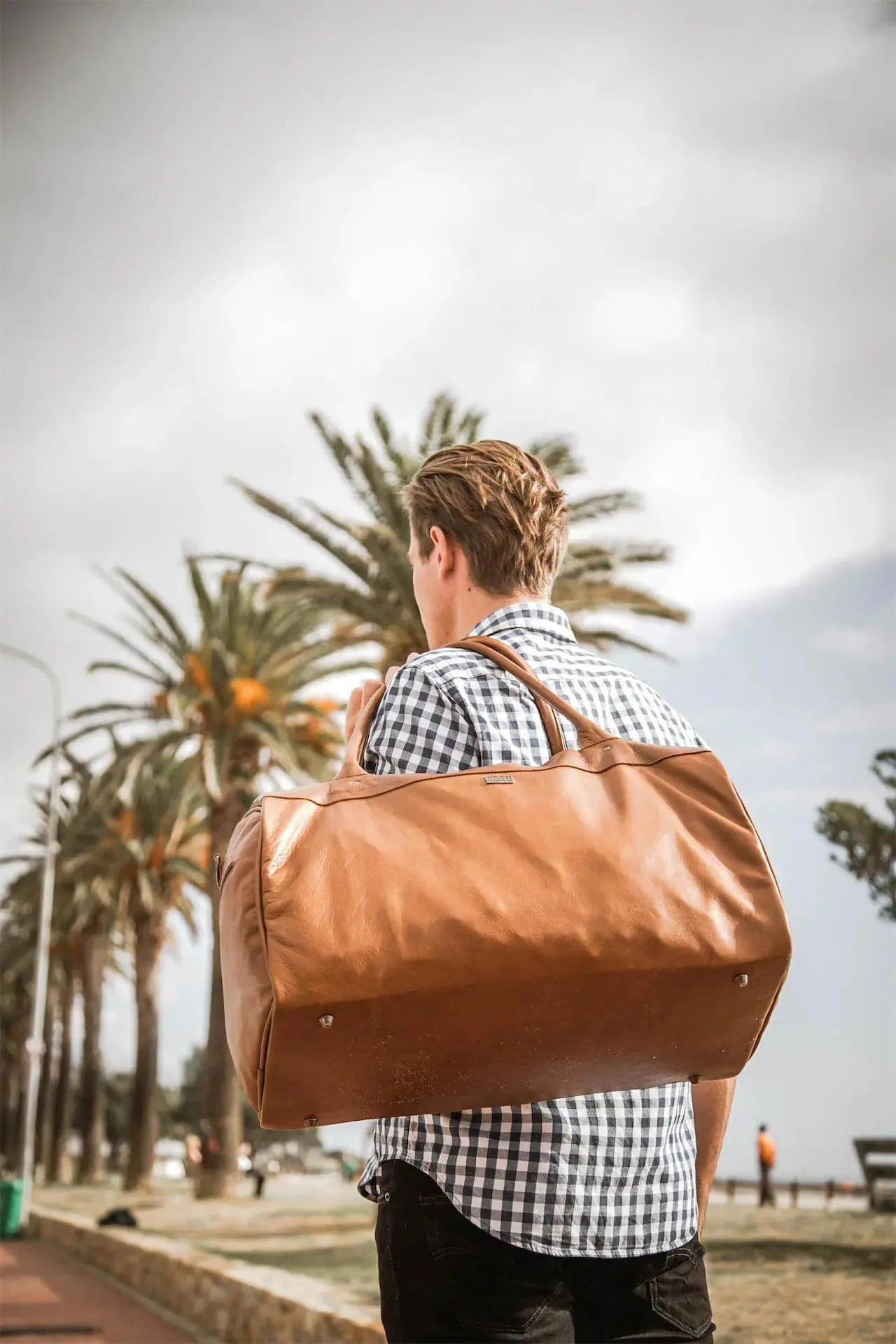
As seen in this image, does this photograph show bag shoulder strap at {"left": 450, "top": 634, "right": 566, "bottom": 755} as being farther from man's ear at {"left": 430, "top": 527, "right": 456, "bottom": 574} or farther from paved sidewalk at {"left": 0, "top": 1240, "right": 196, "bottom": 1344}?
paved sidewalk at {"left": 0, "top": 1240, "right": 196, "bottom": 1344}

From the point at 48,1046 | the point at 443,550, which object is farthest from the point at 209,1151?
the point at 48,1046

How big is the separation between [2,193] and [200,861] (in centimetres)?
2249

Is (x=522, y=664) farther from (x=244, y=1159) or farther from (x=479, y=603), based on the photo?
(x=244, y=1159)

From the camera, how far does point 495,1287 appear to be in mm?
1589

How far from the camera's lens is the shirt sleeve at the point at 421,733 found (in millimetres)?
1762

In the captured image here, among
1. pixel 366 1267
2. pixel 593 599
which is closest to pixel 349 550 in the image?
pixel 593 599

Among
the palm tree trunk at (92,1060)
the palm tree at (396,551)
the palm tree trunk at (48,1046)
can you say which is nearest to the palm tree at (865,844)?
the palm tree at (396,551)

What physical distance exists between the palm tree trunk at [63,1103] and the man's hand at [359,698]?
4031 cm

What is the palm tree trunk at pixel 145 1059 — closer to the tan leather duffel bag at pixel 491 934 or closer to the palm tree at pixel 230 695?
the palm tree at pixel 230 695

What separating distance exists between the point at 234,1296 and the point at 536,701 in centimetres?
868

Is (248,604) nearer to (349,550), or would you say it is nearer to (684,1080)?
(349,550)

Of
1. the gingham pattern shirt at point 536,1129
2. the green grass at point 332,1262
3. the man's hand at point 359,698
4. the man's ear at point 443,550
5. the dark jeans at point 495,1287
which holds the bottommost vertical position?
the green grass at point 332,1262

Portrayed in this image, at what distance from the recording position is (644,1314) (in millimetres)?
1672

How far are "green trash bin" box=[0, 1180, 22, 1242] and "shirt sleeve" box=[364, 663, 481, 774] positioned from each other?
2306 cm
